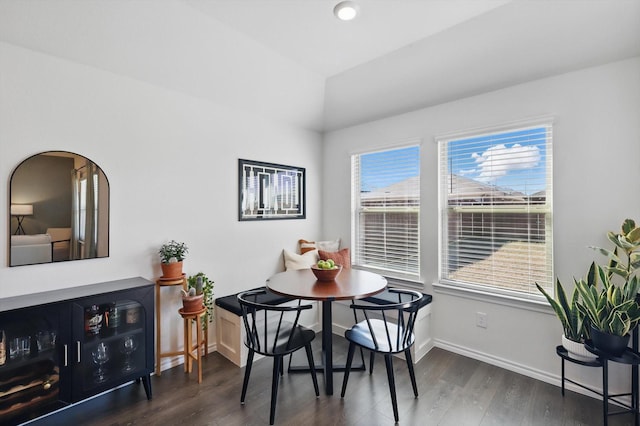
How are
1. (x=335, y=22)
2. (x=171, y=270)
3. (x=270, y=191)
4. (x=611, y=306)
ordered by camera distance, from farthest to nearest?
(x=270, y=191), (x=171, y=270), (x=335, y=22), (x=611, y=306)

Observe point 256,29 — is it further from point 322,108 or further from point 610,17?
point 610,17

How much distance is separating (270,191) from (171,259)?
136 cm

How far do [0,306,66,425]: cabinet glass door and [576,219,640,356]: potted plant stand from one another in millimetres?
3496

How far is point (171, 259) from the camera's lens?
8.43 feet

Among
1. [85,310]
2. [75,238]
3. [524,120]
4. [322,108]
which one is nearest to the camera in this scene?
[85,310]

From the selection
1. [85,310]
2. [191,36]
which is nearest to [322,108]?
[191,36]

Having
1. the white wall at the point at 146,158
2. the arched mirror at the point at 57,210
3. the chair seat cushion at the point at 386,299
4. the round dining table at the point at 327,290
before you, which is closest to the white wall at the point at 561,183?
the chair seat cushion at the point at 386,299

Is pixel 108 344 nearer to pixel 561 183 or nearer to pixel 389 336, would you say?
pixel 389 336

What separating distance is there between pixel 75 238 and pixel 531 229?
3687mm

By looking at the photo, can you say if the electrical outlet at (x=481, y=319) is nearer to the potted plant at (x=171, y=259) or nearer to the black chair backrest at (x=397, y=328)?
the black chair backrest at (x=397, y=328)

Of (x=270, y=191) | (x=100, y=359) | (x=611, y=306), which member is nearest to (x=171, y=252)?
(x=100, y=359)

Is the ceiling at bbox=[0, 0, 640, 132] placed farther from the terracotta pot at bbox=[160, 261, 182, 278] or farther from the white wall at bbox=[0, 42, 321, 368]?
the terracotta pot at bbox=[160, 261, 182, 278]

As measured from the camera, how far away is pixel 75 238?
7.29 ft

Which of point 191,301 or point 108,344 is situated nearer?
point 108,344
